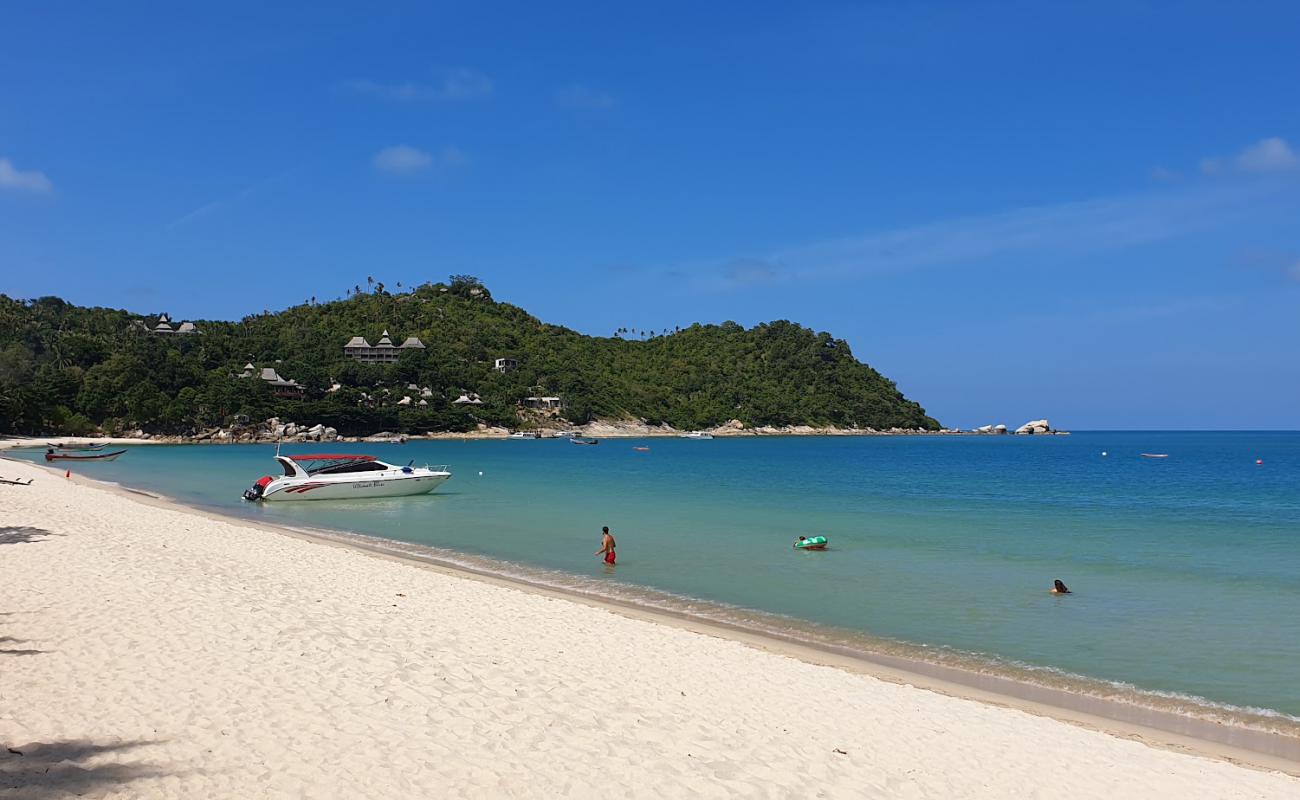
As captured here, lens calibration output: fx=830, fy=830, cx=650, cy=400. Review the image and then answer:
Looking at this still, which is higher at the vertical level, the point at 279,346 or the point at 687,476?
the point at 279,346

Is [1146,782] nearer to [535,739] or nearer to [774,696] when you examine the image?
[774,696]

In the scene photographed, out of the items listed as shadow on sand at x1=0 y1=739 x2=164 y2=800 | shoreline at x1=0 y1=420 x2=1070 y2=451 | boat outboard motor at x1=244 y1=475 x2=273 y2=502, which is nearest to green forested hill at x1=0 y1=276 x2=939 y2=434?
shoreline at x1=0 y1=420 x2=1070 y2=451

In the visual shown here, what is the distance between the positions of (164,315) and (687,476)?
126 meters

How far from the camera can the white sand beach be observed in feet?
19.3

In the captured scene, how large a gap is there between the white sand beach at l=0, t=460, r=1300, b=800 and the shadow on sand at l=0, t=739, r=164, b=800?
0.02 metres

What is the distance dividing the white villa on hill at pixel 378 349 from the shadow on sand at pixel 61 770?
5532 inches

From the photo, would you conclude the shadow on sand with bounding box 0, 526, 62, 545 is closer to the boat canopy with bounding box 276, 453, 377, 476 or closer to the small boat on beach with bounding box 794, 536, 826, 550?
the boat canopy with bounding box 276, 453, 377, 476

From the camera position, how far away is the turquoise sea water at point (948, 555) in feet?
40.2

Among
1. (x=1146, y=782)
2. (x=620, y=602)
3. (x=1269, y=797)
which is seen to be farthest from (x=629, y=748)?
(x=620, y=602)

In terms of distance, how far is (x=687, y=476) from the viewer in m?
54.6

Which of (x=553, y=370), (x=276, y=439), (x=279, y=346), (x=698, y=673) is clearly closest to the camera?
(x=698, y=673)

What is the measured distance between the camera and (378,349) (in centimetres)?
14362

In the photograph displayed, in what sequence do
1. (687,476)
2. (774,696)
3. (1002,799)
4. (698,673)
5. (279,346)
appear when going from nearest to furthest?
(1002,799)
(774,696)
(698,673)
(687,476)
(279,346)

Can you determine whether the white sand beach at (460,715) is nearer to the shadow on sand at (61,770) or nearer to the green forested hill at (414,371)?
the shadow on sand at (61,770)
